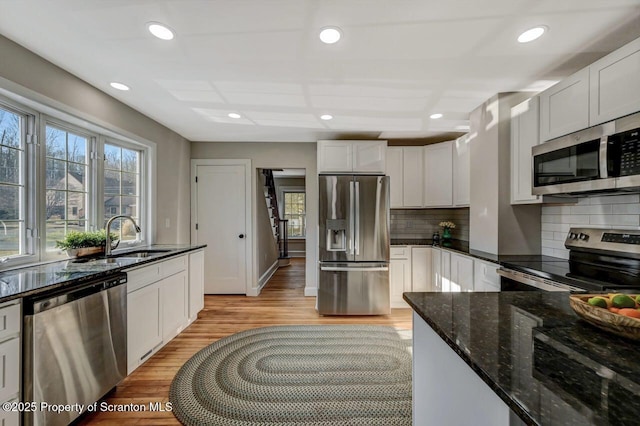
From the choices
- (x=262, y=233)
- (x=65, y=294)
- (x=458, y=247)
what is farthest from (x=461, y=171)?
(x=65, y=294)

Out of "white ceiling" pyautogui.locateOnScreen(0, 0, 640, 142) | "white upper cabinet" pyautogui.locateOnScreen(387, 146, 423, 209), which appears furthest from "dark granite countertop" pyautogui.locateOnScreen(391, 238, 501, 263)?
"white ceiling" pyautogui.locateOnScreen(0, 0, 640, 142)

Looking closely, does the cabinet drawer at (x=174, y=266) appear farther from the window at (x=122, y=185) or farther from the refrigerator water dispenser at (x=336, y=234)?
the refrigerator water dispenser at (x=336, y=234)

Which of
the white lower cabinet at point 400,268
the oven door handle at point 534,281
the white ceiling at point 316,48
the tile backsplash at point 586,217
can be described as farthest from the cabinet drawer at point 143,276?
the tile backsplash at point 586,217

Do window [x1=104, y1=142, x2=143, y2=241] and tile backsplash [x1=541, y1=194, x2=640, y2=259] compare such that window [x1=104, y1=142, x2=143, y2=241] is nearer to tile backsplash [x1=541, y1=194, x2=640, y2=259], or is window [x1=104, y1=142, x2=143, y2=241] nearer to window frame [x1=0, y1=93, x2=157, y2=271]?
window frame [x1=0, y1=93, x2=157, y2=271]

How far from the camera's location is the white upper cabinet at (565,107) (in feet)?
6.38

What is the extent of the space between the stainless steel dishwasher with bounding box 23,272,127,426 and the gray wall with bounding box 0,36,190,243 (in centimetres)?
143

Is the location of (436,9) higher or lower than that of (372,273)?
higher

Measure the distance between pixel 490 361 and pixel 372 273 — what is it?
9.25ft

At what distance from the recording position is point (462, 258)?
9.61 ft

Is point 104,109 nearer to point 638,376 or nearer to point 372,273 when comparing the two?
point 372,273

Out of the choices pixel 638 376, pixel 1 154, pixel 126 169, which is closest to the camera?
pixel 638 376

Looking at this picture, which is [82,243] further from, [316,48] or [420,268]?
[420,268]

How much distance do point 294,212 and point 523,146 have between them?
6430 millimetres

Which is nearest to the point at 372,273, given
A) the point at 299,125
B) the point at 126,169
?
the point at 299,125
